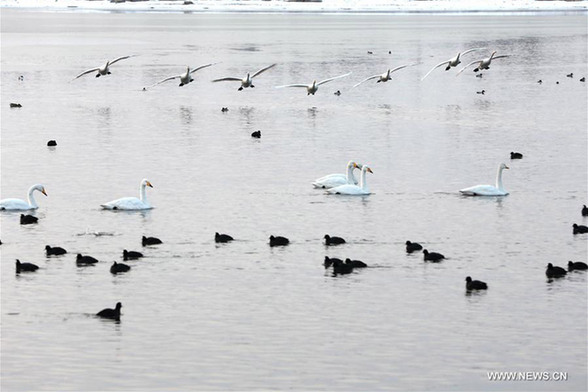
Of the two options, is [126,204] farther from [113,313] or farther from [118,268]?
[113,313]

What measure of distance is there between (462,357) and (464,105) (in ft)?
134

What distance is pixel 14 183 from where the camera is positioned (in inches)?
1425

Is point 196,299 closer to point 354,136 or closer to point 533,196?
point 533,196

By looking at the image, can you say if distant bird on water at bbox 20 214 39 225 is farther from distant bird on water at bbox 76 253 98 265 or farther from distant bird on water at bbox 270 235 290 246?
distant bird on water at bbox 270 235 290 246

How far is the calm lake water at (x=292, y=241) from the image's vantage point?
1922 centimetres

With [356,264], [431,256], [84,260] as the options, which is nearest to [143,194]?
[84,260]
